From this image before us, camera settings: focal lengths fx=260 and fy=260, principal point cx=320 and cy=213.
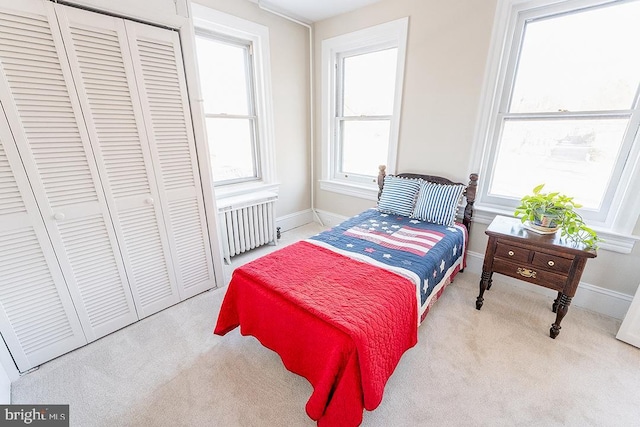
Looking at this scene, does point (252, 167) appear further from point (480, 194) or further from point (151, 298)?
point (480, 194)

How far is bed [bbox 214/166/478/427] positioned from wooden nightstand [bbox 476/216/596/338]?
0.29 metres

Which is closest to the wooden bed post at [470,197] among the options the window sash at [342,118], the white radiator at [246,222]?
the window sash at [342,118]

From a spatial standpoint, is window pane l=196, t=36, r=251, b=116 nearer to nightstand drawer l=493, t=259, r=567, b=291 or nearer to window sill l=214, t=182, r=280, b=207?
window sill l=214, t=182, r=280, b=207

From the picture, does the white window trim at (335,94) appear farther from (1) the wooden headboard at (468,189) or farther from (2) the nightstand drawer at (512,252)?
(2) the nightstand drawer at (512,252)

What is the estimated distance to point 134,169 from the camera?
5.49ft

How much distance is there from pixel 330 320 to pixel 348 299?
181mm

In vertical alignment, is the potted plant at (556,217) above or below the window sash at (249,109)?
below

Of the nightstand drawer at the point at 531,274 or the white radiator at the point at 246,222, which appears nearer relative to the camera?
the nightstand drawer at the point at 531,274

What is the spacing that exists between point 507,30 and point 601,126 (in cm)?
97

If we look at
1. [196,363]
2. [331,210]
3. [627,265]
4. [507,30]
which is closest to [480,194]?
[627,265]

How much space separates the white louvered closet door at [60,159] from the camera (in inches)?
49.4

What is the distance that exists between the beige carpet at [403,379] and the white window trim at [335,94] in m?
1.72

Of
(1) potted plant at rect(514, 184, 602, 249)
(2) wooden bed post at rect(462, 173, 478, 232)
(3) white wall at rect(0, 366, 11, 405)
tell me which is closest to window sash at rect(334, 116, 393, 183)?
(2) wooden bed post at rect(462, 173, 478, 232)

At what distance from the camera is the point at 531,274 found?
1743mm
